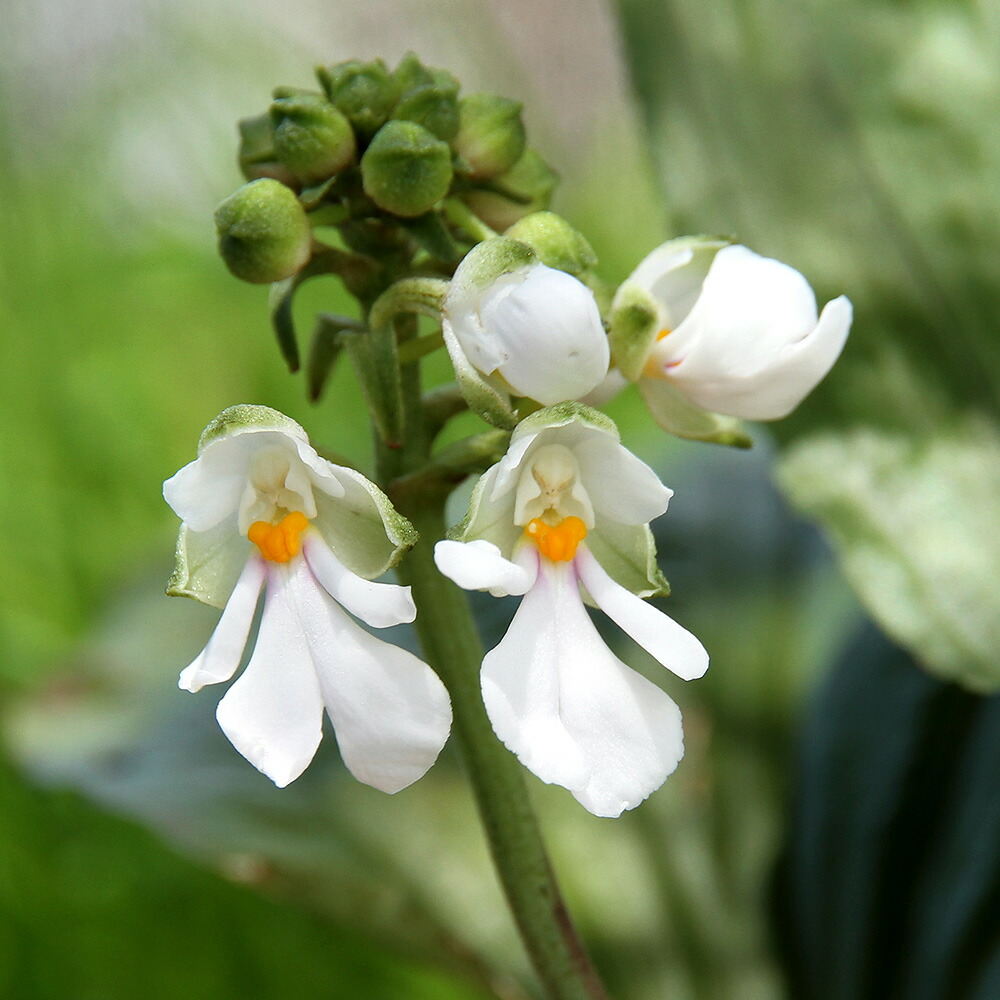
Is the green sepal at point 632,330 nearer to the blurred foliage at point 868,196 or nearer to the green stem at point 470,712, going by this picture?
the green stem at point 470,712

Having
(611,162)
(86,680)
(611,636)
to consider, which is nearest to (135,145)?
(611,162)

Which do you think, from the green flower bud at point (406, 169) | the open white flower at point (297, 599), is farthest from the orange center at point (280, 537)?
the green flower bud at point (406, 169)

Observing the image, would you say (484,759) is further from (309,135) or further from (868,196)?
(868,196)

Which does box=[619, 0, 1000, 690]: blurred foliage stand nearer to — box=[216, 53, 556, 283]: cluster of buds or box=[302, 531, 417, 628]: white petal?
box=[216, 53, 556, 283]: cluster of buds

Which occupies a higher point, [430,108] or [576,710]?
[430,108]

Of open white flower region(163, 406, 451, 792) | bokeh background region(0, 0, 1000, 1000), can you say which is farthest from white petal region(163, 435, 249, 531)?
bokeh background region(0, 0, 1000, 1000)

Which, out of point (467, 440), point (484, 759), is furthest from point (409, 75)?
point (484, 759)

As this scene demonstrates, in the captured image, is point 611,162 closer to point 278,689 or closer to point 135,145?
point 135,145
